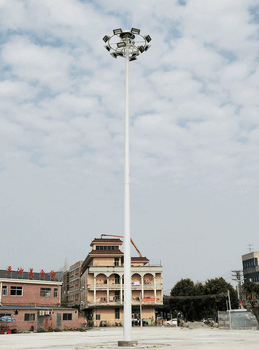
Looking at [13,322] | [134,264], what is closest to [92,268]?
[134,264]

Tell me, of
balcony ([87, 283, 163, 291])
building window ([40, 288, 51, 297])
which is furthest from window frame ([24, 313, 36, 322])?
balcony ([87, 283, 163, 291])

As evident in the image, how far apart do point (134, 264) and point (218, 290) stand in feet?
60.1

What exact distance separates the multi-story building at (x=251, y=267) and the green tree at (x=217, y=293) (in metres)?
16.6

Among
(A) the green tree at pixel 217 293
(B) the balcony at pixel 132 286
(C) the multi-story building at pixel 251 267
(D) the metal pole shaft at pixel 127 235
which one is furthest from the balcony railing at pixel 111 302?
(D) the metal pole shaft at pixel 127 235

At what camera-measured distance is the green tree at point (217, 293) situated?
3027 inches

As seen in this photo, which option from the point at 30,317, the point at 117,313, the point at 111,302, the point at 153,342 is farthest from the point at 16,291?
the point at 153,342

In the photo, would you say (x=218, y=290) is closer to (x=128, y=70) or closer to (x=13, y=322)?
(x=13, y=322)

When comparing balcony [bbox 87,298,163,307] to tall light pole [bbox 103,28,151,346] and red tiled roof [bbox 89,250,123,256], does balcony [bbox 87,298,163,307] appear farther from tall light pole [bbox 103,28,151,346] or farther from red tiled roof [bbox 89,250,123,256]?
tall light pole [bbox 103,28,151,346]

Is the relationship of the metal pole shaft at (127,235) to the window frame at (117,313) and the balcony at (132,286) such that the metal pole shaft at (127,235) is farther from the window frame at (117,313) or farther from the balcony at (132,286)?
the window frame at (117,313)

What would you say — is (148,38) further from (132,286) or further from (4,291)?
(132,286)

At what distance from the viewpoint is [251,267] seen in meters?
98.8

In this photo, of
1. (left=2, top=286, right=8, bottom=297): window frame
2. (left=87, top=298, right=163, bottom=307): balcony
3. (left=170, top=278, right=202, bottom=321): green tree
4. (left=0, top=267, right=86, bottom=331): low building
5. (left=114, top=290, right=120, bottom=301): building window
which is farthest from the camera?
(left=170, top=278, right=202, bottom=321): green tree

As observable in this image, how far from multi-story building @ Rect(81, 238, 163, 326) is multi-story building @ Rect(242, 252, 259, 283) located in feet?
104

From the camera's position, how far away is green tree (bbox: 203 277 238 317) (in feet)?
252
